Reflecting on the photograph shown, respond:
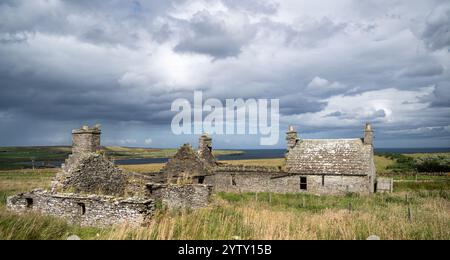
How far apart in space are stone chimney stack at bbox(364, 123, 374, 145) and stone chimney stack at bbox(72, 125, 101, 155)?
27.0m

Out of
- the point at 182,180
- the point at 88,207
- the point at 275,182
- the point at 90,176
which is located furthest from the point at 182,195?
the point at 275,182

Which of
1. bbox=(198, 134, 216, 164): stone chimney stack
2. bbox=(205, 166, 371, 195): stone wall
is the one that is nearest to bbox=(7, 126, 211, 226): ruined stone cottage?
bbox=(198, 134, 216, 164): stone chimney stack

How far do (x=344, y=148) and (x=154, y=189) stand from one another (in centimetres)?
2256

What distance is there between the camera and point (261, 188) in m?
35.8

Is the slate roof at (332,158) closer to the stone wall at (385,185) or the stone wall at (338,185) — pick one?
the stone wall at (338,185)

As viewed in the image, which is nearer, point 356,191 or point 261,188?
point 356,191

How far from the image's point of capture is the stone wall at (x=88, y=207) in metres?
13.4

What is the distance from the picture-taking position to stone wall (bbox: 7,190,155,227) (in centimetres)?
1338

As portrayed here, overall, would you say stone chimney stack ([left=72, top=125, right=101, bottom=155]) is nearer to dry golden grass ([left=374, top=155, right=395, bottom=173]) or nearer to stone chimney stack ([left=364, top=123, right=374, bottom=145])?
stone chimney stack ([left=364, top=123, right=374, bottom=145])

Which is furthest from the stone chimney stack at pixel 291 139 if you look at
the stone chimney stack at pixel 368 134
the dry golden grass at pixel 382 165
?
the dry golden grass at pixel 382 165
